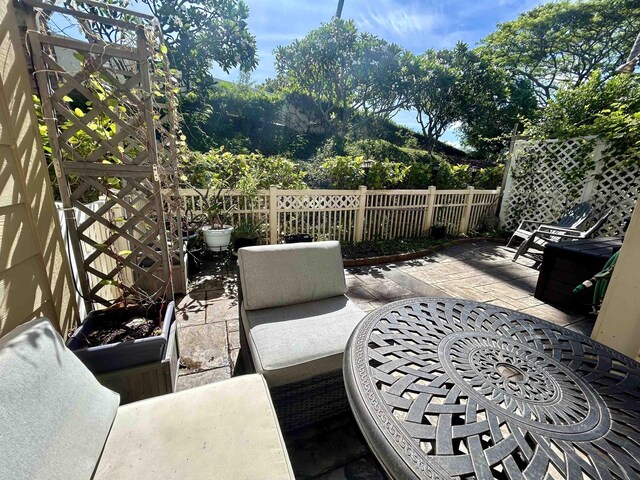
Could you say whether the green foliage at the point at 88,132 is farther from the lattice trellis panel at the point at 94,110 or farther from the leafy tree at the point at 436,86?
the leafy tree at the point at 436,86

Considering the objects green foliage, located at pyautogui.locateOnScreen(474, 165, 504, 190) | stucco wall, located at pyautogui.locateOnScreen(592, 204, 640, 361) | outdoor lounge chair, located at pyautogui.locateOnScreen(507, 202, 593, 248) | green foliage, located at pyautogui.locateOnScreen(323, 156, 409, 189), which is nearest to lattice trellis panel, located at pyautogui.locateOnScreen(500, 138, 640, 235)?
outdoor lounge chair, located at pyautogui.locateOnScreen(507, 202, 593, 248)

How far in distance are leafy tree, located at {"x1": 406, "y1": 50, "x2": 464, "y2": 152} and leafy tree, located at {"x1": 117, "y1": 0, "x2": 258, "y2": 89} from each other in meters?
7.28

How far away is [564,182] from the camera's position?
5.29 meters

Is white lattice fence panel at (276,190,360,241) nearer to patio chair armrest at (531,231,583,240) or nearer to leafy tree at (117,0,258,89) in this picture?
patio chair armrest at (531,231,583,240)

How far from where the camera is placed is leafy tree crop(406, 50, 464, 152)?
12273mm

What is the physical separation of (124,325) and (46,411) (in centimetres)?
100

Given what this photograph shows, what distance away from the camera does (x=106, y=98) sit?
1604 mm

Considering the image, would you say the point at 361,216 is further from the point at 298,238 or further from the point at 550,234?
the point at 550,234

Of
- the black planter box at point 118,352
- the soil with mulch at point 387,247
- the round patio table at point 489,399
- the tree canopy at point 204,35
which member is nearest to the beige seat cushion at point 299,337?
the round patio table at point 489,399

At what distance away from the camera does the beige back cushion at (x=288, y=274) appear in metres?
1.85

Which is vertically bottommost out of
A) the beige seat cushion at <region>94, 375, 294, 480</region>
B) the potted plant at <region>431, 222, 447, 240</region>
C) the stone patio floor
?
the stone patio floor

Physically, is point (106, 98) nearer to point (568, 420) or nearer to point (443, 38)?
point (568, 420)

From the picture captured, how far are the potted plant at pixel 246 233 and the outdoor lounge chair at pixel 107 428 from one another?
3067 mm

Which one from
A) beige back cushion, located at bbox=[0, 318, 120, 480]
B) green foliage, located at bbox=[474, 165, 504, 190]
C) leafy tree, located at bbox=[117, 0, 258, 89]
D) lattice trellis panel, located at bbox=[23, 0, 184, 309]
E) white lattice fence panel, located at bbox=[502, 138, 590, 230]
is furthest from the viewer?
leafy tree, located at bbox=[117, 0, 258, 89]
